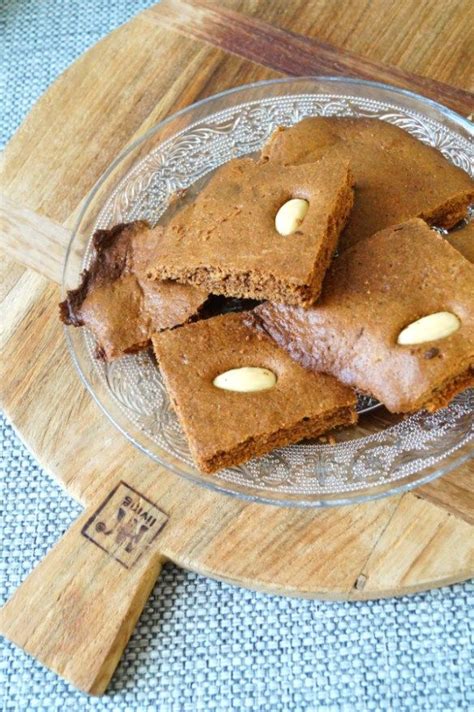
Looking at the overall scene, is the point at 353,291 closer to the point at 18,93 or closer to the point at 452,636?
the point at 452,636

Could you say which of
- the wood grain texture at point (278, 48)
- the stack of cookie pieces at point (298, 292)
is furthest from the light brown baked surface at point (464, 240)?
the wood grain texture at point (278, 48)

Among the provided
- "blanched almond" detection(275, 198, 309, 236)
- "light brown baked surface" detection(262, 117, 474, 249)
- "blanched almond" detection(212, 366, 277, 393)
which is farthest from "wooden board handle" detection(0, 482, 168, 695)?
"light brown baked surface" detection(262, 117, 474, 249)

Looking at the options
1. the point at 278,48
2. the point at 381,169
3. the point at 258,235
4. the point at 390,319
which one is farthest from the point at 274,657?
the point at 278,48

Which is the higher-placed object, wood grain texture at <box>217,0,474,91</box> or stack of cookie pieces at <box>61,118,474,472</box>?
wood grain texture at <box>217,0,474,91</box>

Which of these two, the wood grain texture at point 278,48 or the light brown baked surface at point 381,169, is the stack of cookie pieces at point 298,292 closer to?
the light brown baked surface at point 381,169

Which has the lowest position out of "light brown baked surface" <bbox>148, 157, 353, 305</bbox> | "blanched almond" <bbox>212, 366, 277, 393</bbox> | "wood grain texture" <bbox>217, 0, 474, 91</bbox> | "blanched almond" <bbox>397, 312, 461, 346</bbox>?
"blanched almond" <bbox>212, 366, 277, 393</bbox>

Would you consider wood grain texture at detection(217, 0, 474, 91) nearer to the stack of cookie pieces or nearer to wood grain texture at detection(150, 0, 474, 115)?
wood grain texture at detection(150, 0, 474, 115)
